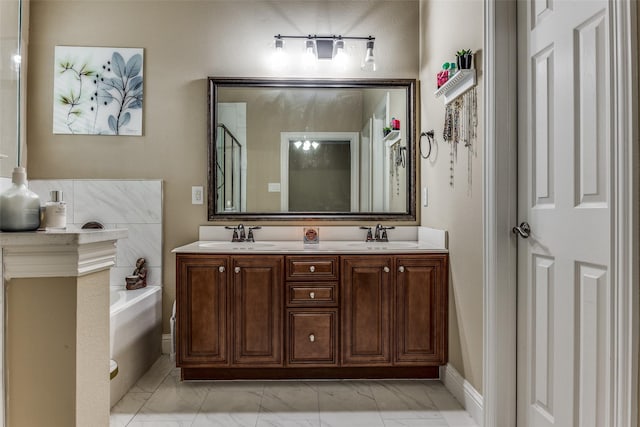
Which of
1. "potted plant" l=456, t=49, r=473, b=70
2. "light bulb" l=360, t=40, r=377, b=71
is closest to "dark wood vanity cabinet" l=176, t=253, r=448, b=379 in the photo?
"potted plant" l=456, t=49, r=473, b=70

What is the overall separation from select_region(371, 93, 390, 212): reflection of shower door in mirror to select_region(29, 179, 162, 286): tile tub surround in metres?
1.46

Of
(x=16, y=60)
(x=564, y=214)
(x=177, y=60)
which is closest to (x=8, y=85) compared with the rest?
(x=16, y=60)

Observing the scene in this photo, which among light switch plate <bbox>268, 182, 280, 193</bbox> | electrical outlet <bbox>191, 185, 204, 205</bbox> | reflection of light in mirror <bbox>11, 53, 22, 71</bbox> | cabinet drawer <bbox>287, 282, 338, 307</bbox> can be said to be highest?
reflection of light in mirror <bbox>11, 53, 22, 71</bbox>

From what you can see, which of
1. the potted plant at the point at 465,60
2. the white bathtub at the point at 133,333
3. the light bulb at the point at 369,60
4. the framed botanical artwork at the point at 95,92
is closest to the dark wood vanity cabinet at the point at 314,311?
the white bathtub at the point at 133,333

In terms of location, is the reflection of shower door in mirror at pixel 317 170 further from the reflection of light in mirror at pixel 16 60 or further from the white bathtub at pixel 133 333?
the reflection of light in mirror at pixel 16 60

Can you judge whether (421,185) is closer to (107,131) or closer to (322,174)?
(322,174)

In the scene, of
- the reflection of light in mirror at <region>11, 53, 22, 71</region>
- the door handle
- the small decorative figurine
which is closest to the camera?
the reflection of light in mirror at <region>11, 53, 22, 71</region>

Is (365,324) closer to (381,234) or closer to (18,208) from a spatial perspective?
(381,234)

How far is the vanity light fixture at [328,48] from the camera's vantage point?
9.08 ft

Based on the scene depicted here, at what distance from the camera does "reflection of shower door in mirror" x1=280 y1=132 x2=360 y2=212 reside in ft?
9.14

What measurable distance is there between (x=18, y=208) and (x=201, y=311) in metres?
1.45

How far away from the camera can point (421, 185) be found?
2797 mm

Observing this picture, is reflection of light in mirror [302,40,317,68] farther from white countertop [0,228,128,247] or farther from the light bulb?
white countertop [0,228,128,247]

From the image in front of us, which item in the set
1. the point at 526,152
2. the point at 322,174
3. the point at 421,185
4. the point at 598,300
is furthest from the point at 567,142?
the point at 322,174
